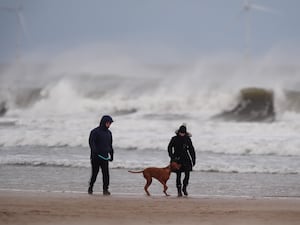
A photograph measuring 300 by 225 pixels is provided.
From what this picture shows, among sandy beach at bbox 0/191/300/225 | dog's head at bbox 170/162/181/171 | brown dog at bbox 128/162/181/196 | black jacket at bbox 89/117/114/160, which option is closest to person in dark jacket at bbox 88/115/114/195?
black jacket at bbox 89/117/114/160

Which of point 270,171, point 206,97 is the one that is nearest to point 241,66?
point 206,97

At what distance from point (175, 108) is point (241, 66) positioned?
9448 millimetres

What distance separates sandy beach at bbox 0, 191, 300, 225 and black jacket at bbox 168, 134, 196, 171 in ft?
1.92

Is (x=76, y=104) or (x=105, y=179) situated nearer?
(x=105, y=179)

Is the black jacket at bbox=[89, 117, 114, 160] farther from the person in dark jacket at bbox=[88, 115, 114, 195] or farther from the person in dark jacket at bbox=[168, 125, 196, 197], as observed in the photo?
the person in dark jacket at bbox=[168, 125, 196, 197]

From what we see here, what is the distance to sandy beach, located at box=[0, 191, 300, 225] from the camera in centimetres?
662

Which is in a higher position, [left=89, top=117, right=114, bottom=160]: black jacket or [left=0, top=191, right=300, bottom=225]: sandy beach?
[left=89, top=117, right=114, bottom=160]: black jacket

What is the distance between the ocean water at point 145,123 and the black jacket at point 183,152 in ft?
2.48

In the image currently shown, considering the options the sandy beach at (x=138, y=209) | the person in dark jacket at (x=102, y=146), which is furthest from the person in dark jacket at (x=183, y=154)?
the person in dark jacket at (x=102, y=146)

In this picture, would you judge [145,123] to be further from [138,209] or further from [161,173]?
[138,209]

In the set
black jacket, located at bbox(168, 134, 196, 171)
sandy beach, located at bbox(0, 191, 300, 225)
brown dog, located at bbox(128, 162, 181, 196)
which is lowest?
sandy beach, located at bbox(0, 191, 300, 225)

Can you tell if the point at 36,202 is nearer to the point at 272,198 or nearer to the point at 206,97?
the point at 272,198

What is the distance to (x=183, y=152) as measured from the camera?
30.7 feet

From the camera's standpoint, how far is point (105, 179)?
30.3 feet
